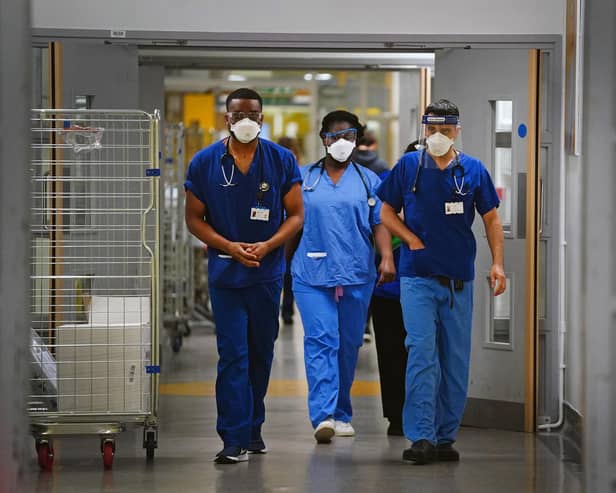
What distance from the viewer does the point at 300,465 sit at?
5699 mm

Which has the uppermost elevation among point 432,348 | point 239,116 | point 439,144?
point 239,116

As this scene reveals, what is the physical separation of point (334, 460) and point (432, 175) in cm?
→ 142

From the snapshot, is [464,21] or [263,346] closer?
[263,346]

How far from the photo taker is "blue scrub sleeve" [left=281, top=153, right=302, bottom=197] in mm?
5746

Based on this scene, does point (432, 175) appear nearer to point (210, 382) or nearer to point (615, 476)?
point (615, 476)

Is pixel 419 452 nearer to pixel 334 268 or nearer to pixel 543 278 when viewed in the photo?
pixel 334 268

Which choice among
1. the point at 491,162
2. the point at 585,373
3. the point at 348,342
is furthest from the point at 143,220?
the point at 585,373

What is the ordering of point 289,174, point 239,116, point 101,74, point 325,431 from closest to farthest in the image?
point 239,116 < point 289,174 < point 325,431 < point 101,74

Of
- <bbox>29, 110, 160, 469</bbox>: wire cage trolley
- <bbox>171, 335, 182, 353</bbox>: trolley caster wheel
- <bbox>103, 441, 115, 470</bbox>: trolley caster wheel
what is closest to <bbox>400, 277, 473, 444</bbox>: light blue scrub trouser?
<bbox>29, 110, 160, 469</bbox>: wire cage trolley

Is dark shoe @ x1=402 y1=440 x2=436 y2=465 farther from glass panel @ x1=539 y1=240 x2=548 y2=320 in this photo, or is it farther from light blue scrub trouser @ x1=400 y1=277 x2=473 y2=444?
glass panel @ x1=539 y1=240 x2=548 y2=320

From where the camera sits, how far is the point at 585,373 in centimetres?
306

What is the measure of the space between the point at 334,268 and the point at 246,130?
3.36 feet

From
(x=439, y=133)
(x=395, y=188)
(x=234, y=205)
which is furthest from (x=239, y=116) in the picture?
(x=439, y=133)

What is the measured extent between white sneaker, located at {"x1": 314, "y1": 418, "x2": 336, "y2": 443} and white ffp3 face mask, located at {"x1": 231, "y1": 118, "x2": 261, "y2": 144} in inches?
60.2
